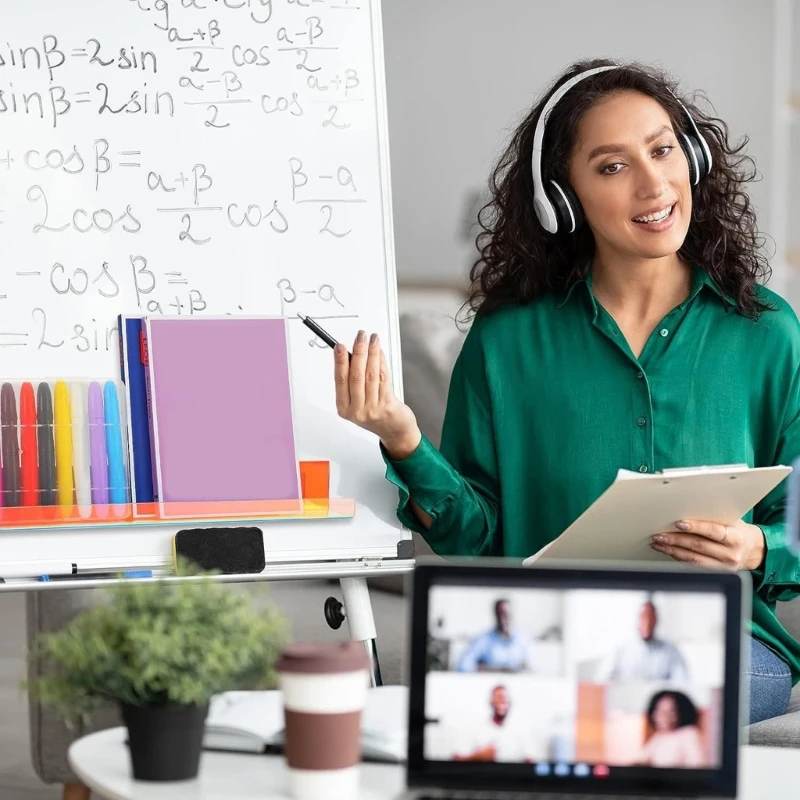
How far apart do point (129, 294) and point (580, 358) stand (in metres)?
0.62

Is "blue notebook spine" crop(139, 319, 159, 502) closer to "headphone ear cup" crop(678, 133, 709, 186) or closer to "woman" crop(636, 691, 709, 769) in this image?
"headphone ear cup" crop(678, 133, 709, 186)

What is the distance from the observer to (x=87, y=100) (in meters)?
1.61

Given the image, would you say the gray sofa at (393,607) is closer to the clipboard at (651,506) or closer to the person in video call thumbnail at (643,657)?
the clipboard at (651,506)

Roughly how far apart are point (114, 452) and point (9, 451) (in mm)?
133

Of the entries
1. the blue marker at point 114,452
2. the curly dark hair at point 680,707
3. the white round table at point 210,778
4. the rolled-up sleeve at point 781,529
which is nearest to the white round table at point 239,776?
the white round table at point 210,778

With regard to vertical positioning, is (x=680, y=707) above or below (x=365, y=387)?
below

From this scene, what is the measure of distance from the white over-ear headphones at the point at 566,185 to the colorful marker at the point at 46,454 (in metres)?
0.71

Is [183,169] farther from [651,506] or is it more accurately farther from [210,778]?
[210,778]

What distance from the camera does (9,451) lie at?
5.01ft

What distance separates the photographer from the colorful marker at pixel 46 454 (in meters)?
1.53

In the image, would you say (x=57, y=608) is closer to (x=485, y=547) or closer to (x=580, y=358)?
(x=485, y=547)

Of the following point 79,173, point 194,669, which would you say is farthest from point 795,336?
point 194,669

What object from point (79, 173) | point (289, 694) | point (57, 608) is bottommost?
point (57, 608)

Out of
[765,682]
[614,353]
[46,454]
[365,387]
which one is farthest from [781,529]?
[46,454]
